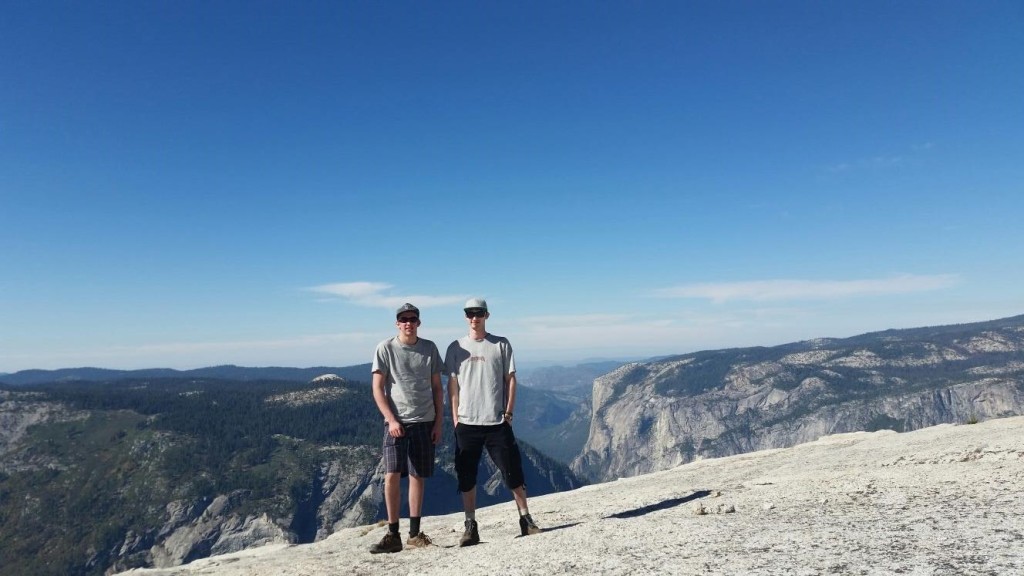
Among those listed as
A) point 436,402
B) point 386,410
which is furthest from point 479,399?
point 386,410

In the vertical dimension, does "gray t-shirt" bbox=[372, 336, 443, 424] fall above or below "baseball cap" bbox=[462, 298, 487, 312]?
below

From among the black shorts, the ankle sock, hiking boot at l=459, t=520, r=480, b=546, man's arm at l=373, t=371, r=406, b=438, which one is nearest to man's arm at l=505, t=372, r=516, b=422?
the black shorts

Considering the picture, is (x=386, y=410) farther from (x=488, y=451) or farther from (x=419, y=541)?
(x=419, y=541)

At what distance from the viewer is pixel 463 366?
10.8 metres

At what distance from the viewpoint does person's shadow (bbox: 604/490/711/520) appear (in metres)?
12.9

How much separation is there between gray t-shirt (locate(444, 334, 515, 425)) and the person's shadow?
449 centimetres

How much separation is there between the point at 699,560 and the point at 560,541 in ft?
9.49

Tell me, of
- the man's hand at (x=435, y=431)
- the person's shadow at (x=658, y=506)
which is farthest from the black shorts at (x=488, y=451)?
the person's shadow at (x=658, y=506)

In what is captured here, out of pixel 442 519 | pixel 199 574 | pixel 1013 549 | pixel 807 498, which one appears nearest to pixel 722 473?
pixel 807 498

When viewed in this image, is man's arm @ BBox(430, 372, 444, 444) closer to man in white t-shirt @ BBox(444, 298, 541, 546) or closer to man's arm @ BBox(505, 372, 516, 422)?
man in white t-shirt @ BBox(444, 298, 541, 546)

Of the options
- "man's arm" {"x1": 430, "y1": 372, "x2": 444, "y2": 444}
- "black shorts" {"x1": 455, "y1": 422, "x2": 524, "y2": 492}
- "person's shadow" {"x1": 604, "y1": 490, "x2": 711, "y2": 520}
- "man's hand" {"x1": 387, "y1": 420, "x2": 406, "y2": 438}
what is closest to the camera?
"man's hand" {"x1": 387, "y1": 420, "x2": 406, "y2": 438}

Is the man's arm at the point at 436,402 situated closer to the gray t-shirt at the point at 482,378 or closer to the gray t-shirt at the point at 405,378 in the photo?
the gray t-shirt at the point at 405,378

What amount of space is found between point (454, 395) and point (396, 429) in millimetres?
1282

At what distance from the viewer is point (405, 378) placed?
10.8m
